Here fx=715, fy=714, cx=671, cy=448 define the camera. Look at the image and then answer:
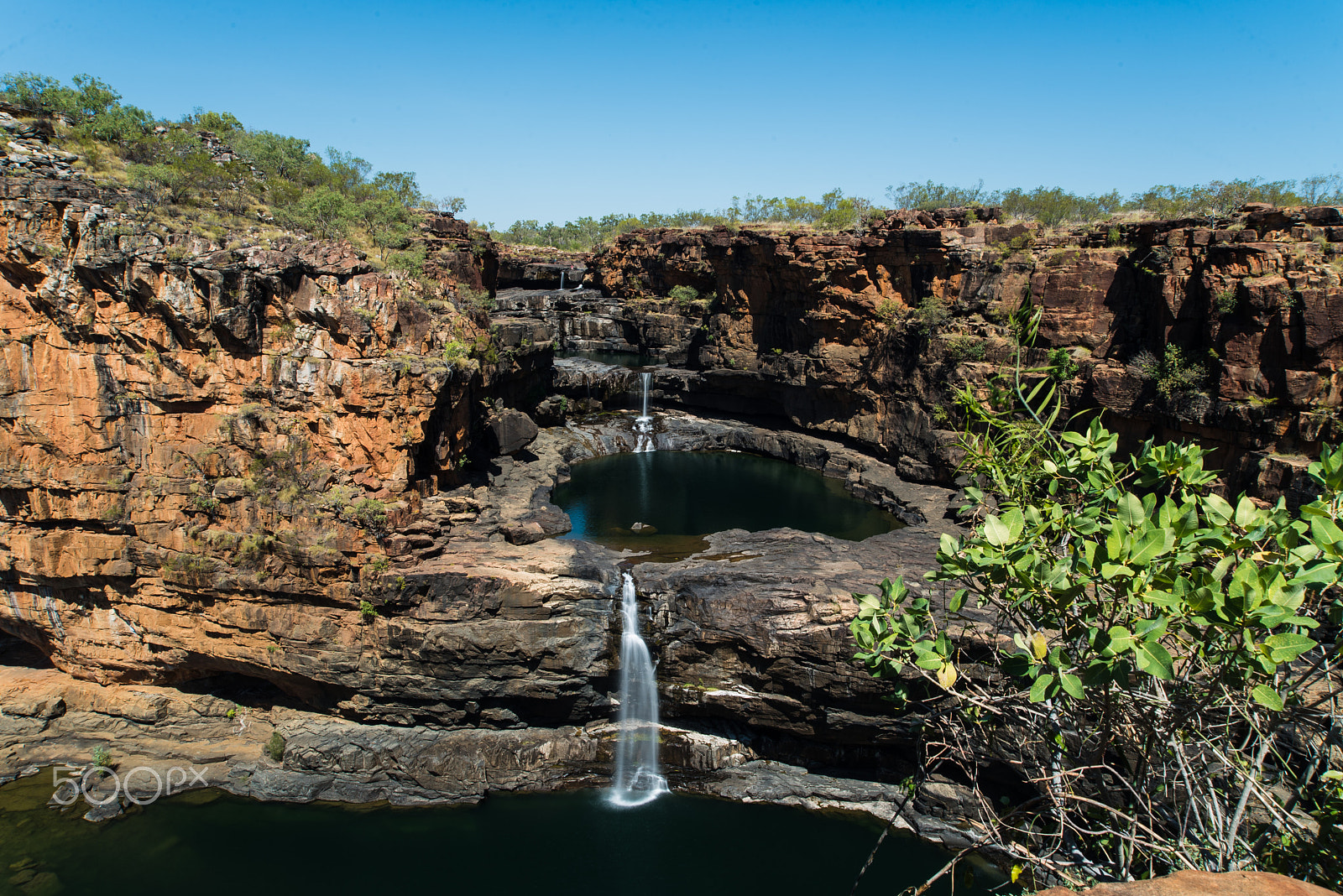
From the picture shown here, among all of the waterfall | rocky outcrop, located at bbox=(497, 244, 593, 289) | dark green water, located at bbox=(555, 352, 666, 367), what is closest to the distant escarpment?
dark green water, located at bbox=(555, 352, 666, 367)

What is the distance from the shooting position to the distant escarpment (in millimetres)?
19688

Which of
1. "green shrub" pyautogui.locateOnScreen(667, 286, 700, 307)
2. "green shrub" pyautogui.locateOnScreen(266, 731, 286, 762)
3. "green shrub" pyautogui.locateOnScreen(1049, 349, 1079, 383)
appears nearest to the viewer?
"green shrub" pyautogui.locateOnScreen(1049, 349, 1079, 383)

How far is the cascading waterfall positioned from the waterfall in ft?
64.7

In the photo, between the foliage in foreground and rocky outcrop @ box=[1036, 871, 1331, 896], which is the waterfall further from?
rocky outcrop @ box=[1036, 871, 1331, 896]

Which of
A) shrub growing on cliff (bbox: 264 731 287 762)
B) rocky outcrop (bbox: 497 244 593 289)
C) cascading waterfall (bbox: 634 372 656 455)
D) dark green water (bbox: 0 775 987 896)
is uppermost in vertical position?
rocky outcrop (bbox: 497 244 593 289)

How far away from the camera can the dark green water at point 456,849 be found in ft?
46.1

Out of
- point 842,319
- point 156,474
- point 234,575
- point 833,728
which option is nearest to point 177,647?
point 234,575

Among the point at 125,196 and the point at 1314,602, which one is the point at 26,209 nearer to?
the point at 125,196

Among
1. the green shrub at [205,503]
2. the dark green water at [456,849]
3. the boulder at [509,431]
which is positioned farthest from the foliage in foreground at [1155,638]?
the boulder at [509,431]

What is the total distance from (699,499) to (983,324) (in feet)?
44.6

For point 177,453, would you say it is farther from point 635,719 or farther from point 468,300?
point 635,719

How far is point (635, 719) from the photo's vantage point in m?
17.6

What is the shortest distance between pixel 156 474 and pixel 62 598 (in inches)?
165

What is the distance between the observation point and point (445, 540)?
19.3 m
